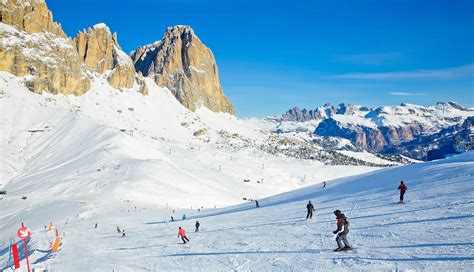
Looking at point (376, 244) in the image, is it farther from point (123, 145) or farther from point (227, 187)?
point (123, 145)

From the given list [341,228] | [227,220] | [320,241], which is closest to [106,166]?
[227,220]

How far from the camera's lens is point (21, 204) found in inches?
2704

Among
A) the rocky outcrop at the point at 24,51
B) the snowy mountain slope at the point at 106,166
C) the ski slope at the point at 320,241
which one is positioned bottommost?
the ski slope at the point at 320,241

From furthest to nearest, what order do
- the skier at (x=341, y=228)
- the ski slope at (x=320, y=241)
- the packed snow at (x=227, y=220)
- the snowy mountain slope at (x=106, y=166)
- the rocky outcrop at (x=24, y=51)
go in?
the rocky outcrop at (x=24, y=51)
the snowy mountain slope at (x=106, y=166)
the packed snow at (x=227, y=220)
the skier at (x=341, y=228)
the ski slope at (x=320, y=241)

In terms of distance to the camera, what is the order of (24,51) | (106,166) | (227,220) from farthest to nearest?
(24,51), (106,166), (227,220)

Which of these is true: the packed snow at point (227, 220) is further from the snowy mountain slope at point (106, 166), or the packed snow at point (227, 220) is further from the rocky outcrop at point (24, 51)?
the rocky outcrop at point (24, 51)

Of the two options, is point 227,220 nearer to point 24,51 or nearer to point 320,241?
point 320,241

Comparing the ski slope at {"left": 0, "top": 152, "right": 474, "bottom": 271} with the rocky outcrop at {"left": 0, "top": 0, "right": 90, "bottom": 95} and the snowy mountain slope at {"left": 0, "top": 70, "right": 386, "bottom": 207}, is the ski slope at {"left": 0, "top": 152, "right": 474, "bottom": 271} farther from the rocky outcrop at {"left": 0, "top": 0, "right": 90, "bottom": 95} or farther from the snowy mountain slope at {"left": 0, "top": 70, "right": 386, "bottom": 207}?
the rocky outcrop at {"left": 0, "top": 0, "right": 90, "bottom": 95}

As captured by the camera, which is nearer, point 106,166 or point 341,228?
point 341,228

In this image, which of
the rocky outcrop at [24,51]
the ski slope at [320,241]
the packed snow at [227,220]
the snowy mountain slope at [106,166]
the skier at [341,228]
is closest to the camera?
the ski slope at [320,241]

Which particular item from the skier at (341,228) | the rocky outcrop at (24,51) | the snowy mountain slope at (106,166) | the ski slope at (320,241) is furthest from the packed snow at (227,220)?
the rocky outcrop at (24,51)

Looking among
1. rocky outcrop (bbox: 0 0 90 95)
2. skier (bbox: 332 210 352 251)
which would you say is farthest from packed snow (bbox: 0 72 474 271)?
rocky outcrop (bbox: 0 0 90 95)

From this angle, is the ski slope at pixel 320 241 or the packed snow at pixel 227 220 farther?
the packed snow at pixel 227 220

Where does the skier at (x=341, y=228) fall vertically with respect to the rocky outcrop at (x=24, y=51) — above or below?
below
